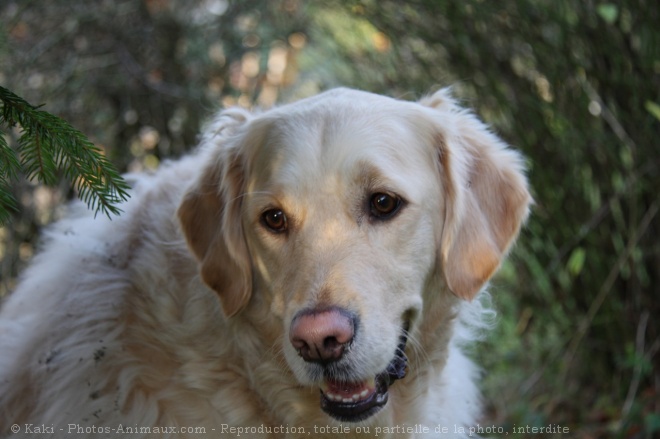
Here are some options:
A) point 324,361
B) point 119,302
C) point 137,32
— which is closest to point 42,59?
point 137,32

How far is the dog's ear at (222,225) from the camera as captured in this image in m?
2.80

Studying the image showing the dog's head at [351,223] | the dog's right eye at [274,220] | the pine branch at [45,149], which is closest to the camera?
the pine branch at [45,149]

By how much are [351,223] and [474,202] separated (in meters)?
0.58

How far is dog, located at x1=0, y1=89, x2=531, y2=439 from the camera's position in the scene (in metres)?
2.56

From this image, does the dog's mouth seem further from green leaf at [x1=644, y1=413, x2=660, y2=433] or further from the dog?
green leaf at [x1=644, y1=413, x2=660, y2=433]

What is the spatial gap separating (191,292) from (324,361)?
0.79 meters

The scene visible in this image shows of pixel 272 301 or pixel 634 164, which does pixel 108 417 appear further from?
pixel 634 164

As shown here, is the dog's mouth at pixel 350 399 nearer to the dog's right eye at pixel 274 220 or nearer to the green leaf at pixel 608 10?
the dog's right eye at pixel 274 220

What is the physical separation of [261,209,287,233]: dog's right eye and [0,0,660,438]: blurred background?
5.51ft

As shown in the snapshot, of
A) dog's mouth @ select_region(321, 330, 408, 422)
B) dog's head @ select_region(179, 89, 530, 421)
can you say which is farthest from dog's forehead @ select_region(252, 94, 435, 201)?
dog's mouth @ select_region(321, 330, 408, 422)

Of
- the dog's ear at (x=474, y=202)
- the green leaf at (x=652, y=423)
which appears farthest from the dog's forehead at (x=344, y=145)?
the green leaf at (x=652, y=423)

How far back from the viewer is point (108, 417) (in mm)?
2760

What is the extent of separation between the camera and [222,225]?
2889mm

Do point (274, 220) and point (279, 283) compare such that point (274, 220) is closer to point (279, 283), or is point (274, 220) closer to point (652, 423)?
point (279, 283)
